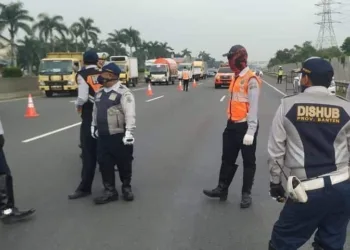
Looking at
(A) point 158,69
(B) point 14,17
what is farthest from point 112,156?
(B) point 14,17

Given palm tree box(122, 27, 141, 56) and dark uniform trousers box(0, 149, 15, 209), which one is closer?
dark uniform trousers box(0, 149, 15, 209)

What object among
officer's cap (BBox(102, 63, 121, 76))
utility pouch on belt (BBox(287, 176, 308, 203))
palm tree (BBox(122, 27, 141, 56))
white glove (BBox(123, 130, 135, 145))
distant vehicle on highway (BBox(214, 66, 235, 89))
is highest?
palm tree (BBox(122, 27, 141, 56))

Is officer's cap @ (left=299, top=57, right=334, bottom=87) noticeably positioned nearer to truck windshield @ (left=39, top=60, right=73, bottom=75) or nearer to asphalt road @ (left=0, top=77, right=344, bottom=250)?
asphalt road @ (left=0, top=77, right=344, bottom=250)

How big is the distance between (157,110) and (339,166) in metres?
15.5

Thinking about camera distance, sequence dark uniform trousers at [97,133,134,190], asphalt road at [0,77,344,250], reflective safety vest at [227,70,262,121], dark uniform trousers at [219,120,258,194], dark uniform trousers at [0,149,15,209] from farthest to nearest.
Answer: dark uniform trousers at [97,133,134,190] < dark uniform trousers at [219,120,258,194] < reflective safety vest at [227,70,262,121] < dark uniform trousers at [0,149,15,209] < asphalt road at [0,77,344,250]

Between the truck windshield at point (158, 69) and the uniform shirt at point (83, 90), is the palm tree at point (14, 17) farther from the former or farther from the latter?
the uniform shirt at point (83, 90)

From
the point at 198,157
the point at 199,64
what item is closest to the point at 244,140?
the point at 198,157

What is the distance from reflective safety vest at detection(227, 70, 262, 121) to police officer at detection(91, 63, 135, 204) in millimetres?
1185

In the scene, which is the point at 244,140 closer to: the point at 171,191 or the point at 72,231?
the point at 171,191

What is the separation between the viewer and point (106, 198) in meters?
5.99

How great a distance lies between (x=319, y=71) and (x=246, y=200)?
291cm

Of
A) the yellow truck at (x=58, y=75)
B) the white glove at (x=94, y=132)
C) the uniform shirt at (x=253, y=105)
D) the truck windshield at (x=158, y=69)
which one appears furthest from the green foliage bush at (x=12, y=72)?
the uniform shirt at (x=253, y=105)

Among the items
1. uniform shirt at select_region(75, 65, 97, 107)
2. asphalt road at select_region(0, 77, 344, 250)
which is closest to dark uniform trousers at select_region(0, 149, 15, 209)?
asphalt road at select_region(0, 77, 344, 250)

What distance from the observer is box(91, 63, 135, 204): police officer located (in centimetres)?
580
